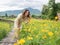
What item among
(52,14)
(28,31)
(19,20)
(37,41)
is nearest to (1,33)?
(19,20)

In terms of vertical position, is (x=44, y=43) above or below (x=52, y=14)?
above

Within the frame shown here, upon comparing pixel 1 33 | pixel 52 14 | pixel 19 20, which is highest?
pixel 19 20

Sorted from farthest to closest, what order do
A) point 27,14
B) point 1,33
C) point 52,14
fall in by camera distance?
point 52,14 → point 1,33 → point 27,14

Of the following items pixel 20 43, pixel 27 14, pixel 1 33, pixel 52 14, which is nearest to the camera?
pixel 20 43

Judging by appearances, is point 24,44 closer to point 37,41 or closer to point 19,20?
point 37,41

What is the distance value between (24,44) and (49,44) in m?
0.58

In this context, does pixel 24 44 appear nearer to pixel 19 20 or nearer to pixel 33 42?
pixel 33 42

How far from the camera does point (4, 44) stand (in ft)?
35.6

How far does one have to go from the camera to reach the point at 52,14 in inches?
1945

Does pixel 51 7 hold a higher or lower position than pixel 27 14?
lower

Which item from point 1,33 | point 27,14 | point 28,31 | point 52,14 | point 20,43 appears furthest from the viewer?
point 52,14

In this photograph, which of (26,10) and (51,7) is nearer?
(26,10)

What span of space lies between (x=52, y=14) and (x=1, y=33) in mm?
35701

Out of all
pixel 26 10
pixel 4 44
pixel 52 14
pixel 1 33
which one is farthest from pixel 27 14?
pixel 52 14
